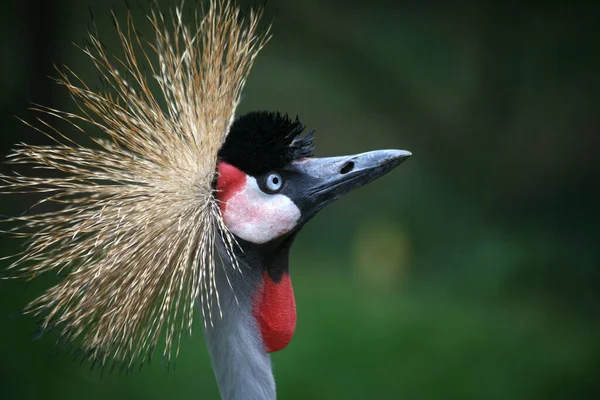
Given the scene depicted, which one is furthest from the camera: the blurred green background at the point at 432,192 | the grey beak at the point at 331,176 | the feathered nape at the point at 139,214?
the blurred green background at the point at 432,192

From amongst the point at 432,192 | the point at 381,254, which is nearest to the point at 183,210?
the point at 381,254

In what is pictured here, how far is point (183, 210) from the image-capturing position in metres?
1.00

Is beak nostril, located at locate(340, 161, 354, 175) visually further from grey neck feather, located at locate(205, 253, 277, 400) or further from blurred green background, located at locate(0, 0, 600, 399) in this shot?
blurred green background, located at locate(0, 0, 600, 399)

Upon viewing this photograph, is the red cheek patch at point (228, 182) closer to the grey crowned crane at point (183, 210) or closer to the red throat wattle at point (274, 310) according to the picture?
the grey crowned crane at point (183, 210)

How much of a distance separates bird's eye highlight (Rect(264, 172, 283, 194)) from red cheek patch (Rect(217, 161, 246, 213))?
0.13ft

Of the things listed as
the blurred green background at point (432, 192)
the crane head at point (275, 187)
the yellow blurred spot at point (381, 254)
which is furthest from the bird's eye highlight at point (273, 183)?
the yellow blurred spot at point (381, 254)

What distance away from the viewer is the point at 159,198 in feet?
3.25

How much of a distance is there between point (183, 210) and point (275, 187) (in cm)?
15

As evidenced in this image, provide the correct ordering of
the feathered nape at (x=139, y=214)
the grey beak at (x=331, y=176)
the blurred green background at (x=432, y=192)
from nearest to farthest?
1. the feathered nape at (x=139, y=214)
2. the grey beak at (x=331, y=176)
3. the blurred green background at (x=432, y=192)

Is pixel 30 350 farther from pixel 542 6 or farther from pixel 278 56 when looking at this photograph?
pixel 542 6

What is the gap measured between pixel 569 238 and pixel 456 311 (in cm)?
67

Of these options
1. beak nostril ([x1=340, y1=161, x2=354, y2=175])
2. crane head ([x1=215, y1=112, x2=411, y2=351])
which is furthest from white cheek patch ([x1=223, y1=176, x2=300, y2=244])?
beak nostril ([x1=340, y1=161, x2=354, y2=175])

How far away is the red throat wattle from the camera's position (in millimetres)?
1104

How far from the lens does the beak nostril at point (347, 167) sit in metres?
1.09
